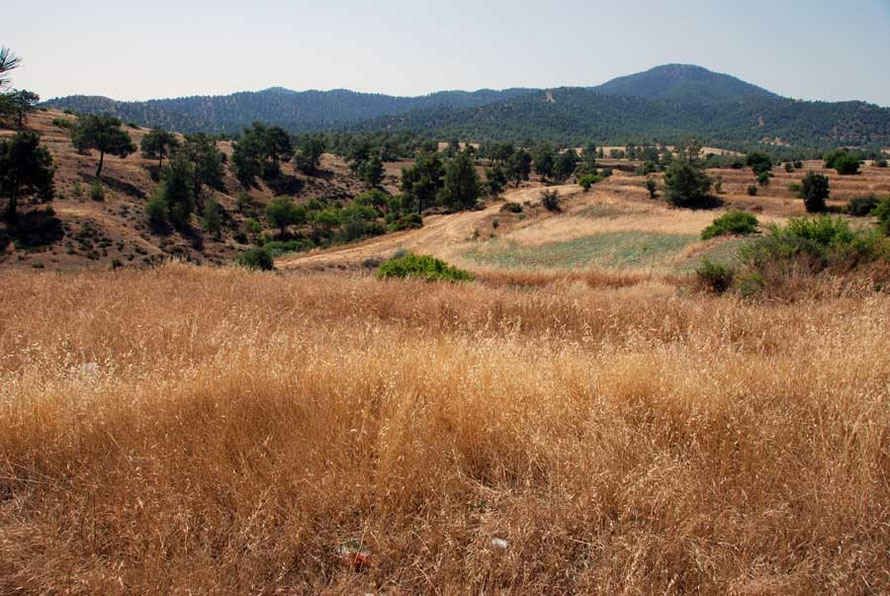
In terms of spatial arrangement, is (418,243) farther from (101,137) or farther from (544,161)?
(101,137)

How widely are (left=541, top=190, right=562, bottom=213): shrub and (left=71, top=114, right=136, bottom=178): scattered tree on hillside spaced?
6334 centimetres

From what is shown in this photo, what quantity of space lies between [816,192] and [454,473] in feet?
153

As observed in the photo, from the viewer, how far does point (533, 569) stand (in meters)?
2.03

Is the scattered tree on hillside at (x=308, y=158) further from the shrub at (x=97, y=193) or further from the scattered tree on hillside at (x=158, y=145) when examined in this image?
the shrub at (x=97, y=193)

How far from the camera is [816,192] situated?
1510 inches

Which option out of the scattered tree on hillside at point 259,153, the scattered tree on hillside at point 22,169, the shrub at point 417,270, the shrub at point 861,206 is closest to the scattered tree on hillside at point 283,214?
the scattered tree on hillside at point 259,153

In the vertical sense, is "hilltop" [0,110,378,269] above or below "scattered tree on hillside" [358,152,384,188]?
below

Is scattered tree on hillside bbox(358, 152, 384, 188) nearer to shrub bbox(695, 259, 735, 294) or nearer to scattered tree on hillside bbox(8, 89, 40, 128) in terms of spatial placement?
shrub bbox(695, 259, 735, 294)

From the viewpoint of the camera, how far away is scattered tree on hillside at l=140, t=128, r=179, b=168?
268 feet

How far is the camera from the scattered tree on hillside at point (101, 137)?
7425 cm

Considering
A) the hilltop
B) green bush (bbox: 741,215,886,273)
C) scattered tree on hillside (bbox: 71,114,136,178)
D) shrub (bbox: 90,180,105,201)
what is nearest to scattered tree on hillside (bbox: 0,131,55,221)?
the hilltop

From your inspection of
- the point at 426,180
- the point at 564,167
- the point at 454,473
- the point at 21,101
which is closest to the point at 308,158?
the point at 426,180

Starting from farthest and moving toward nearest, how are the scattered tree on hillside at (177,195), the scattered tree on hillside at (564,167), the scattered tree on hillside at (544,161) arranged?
the scattered tree on hillside at (544,161), the scattered tree on hillside at (564,167), the scattered tree on hillside at (177,195)

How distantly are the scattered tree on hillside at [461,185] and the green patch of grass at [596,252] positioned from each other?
30327mm
